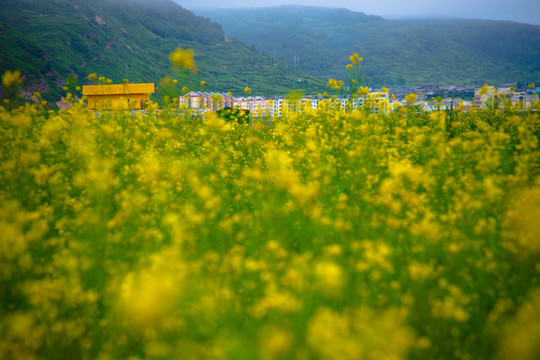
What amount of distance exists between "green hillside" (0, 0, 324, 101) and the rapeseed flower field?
1984 inches

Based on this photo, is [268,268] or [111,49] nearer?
[268,268]

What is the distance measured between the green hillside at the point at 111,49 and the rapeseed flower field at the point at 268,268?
165ft

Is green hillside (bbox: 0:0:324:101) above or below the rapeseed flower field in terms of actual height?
above

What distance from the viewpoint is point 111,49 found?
4077 inches

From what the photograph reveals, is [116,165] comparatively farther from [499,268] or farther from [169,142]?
[499,268]

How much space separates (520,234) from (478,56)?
788 feet

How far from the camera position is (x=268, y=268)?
2229 mm

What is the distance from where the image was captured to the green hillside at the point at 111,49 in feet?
205

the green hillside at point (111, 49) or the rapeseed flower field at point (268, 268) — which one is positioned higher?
the green hillside at point (111, 49)

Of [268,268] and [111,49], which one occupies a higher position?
[111,49]

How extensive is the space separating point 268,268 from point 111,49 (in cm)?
12045

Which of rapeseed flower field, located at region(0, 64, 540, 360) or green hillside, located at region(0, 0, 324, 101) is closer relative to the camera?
rapeseed flower field, located at region(0, 64, 540, 360)

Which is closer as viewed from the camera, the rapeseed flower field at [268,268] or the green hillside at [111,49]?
the rapeseed flower field at [268,268]

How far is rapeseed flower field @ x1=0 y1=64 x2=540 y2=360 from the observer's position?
175cm
